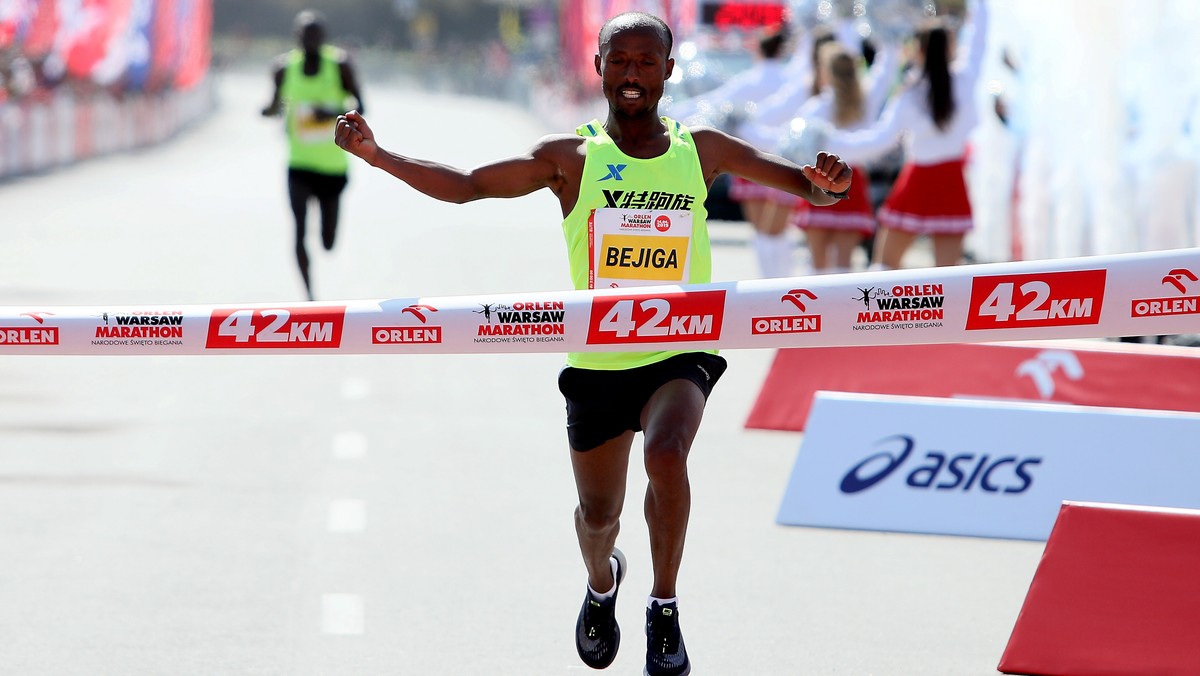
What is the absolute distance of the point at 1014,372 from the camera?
866 cm

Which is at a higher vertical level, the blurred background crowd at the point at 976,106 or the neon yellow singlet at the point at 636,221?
the blurred background crowd at the point at 976,106

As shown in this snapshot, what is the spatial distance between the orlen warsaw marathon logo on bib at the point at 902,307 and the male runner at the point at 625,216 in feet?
0.96

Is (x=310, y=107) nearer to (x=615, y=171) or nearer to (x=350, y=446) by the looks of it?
(x=350, y=446)

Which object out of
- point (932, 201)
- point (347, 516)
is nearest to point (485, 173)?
point (347, 516)

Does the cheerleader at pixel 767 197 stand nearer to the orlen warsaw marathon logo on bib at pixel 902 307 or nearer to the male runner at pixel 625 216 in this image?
the male runner at pixel 625 216

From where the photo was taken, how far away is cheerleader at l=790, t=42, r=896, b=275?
12.4 meters

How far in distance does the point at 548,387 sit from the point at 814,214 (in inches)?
89.1

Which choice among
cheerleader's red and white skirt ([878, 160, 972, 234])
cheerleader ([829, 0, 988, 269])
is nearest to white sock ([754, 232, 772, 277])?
cheerleader ([829, 0, 988, 269])

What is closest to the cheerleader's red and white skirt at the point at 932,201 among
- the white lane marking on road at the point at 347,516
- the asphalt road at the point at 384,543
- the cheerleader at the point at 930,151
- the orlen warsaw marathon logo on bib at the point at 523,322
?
the cheerleader at the point at 930,151

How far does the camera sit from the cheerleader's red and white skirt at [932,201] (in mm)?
11789

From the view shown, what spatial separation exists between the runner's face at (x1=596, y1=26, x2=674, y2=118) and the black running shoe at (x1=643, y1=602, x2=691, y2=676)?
130 centimetres

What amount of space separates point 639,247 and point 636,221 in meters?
0.08

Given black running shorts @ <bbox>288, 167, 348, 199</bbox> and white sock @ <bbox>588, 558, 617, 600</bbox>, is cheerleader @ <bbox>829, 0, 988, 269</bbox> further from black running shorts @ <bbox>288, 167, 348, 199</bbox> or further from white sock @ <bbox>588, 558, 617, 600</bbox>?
white sock @ <bbox>588, 558, 617, 600</bbox>

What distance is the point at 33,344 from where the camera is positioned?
530cm
